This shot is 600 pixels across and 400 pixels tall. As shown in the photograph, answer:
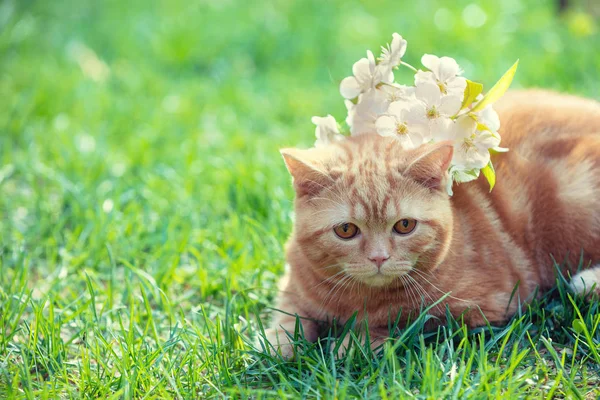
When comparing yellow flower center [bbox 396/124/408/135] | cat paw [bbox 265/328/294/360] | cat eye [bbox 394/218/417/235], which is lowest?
cat paw [bbox 265/328/294/360]

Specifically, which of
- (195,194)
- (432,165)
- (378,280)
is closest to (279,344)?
(378,280)

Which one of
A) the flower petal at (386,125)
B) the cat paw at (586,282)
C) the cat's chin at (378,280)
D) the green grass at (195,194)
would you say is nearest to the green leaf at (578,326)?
the green grass at (195,194)

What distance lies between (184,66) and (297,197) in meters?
3.20

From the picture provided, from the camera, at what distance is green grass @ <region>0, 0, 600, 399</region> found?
1.87 meters

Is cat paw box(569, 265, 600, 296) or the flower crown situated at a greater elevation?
the flower crown

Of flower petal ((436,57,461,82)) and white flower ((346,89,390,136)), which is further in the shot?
white flower ((346,89,390,136))

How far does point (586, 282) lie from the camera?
204 centimetres

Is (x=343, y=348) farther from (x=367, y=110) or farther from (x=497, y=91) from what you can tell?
(x=497, y=91)

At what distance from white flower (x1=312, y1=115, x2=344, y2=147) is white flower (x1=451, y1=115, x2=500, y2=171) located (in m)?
0.40

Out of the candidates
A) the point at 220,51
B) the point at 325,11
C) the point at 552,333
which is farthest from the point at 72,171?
the point at 325,11

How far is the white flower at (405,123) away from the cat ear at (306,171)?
22 centimetres

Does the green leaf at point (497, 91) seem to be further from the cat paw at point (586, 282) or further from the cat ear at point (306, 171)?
the cat paw at point (586, 282)

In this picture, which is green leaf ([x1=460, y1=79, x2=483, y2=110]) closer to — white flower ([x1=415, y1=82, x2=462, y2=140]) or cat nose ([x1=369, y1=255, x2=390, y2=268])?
white flower ([x1=415, y1=82, x2=462, y2=140])

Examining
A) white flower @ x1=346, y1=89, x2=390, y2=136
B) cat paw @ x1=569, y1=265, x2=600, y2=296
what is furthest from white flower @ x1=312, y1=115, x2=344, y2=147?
cat paw @ x1=569, y1=265, x2=600, y2=296
